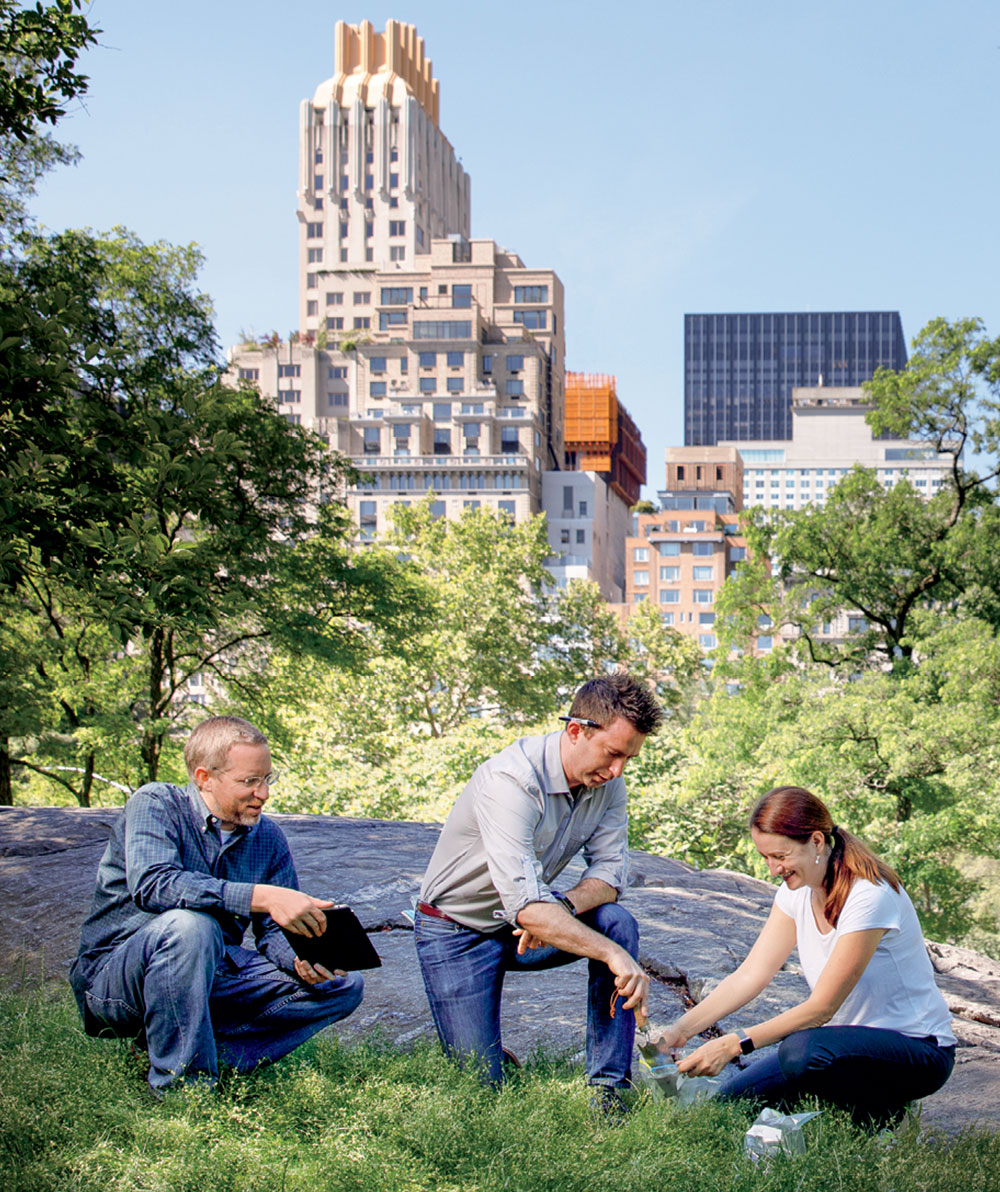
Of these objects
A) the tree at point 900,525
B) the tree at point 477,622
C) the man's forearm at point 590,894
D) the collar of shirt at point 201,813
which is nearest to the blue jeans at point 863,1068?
the man's forearm at point 590,894

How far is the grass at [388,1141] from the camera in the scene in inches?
131

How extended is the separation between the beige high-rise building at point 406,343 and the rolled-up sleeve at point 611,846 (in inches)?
3890

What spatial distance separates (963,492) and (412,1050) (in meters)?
21.1

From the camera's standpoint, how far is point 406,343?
11781 cm

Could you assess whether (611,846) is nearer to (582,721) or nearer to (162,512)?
(582,721)

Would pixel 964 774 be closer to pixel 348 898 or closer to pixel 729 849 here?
pixel 729 849

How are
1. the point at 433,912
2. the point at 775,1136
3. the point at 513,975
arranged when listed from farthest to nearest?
the point at 513,975 < the point at 433,912 < the point at 775,1136

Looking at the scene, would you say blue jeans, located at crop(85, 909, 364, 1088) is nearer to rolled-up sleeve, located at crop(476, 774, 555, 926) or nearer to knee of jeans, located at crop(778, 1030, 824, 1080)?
rolled-up sleeve, located at crop(476, 774, 555, 926)

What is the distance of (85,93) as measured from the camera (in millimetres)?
8117

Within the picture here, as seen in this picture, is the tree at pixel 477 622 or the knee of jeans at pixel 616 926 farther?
the tree at pixel 477 622

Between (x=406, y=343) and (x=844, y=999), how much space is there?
11701 centimetres

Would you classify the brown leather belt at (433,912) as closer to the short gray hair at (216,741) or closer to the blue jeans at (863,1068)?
the short gray hair at (216,741)

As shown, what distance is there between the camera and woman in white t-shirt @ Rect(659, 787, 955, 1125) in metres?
4.09

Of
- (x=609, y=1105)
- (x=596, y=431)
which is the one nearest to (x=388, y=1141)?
(x=609, y=1105)
